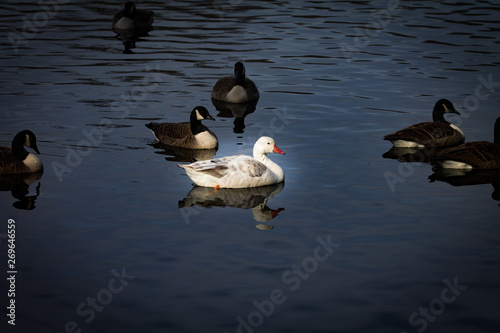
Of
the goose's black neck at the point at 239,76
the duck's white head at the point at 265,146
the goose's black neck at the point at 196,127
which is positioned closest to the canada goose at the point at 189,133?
the goose's black neck at the point at 196,127

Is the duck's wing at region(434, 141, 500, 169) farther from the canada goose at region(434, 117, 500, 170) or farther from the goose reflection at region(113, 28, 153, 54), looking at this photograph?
the goose reflection at region(113, 28, 153, 54)

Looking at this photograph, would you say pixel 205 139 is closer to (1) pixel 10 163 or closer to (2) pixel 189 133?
(2) pixel 189 133

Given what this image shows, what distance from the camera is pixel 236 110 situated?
23172mm

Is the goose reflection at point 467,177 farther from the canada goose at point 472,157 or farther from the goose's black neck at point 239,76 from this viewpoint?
the goose's black neck at point 239,76

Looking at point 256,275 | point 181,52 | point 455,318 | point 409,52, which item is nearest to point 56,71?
point 181,52

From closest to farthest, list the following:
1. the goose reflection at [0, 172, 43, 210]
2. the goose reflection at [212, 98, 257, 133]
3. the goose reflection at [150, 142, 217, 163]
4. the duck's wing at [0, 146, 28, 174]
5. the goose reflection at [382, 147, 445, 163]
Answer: the goose reflection at [0, 172, 43, 210], the duck's wing at [0, 146, 28, 174], the goose reflection at [382, 147, 445, 163], the goose reflection at [150, 142, 217, 163], the goose reflection at [212, 98, 257, 133]

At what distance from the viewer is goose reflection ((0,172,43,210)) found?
14664mm

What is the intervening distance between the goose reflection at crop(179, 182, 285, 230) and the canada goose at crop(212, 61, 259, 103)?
7879 millimetres

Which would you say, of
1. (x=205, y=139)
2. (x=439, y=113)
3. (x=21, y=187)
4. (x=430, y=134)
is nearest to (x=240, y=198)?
(x=205, y=139)

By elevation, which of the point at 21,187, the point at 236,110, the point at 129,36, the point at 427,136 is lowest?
the point at 21,187

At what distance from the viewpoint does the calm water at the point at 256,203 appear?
1052 centimetres

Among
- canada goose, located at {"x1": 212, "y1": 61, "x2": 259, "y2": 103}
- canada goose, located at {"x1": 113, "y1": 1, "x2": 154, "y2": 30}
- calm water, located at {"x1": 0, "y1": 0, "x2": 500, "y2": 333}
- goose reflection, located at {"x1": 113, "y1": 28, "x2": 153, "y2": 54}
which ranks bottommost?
calm water, located at {"x1": 0, "y1": 0, "x2": 500, "y2": 333}

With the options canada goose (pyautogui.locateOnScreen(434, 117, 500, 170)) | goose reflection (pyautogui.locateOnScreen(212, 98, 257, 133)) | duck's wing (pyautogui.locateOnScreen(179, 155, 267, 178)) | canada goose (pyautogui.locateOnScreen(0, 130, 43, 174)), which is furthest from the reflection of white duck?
goose reflection (pyautogui.locateOnScreen(212, 98, 257, 133))

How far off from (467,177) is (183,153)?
682cm
